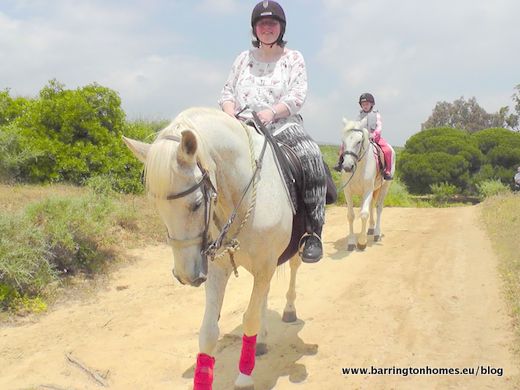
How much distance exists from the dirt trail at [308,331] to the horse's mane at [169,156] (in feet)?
7.02

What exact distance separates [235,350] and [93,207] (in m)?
3.80

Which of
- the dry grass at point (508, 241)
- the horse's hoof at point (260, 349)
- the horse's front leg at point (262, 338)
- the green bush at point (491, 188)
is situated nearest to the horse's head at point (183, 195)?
the horse's front leg at point (262, 338)

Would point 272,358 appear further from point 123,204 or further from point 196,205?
point 123,204

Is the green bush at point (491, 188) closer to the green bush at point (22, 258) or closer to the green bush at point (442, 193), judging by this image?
the green bush at point (442, 193)

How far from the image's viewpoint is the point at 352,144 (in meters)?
7.84

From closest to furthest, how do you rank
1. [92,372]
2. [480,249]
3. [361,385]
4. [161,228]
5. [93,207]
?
[361,385]
[92,372]
[93,207]
[480,249]
[161,228]

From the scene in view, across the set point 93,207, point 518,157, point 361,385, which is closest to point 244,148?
point 361,385

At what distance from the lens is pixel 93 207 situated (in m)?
6.96

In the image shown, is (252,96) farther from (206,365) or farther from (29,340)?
(29,340)

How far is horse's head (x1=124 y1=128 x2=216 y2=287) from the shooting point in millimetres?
2219

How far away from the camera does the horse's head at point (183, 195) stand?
2219mm

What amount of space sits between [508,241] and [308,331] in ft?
15.9

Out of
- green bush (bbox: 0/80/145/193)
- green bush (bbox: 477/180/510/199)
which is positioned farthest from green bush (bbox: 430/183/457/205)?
green bush (bbox: 0/80/145/193)

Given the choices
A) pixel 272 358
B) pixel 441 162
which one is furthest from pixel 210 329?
pixel 441 162
